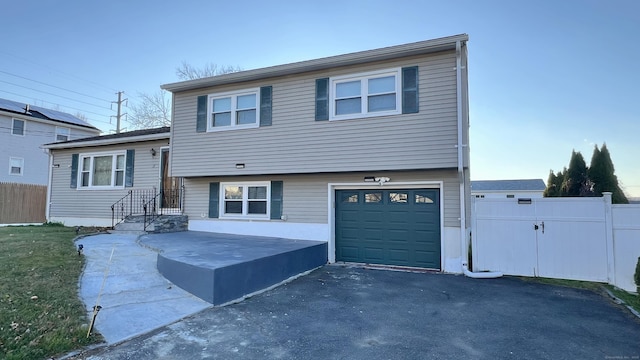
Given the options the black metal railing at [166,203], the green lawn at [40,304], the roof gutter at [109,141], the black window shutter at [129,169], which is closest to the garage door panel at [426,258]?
the green lawn at [40,304]

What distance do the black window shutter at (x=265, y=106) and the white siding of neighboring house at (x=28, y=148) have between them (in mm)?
16892

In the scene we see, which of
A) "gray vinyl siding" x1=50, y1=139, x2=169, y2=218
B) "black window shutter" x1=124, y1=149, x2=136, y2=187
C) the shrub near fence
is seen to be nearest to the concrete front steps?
"gray vinyl siding" x1=50, y1=139, x2=169, y2=218

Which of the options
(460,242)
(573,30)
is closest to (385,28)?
(573,30)

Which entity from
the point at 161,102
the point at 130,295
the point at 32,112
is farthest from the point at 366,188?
the point at 32,112

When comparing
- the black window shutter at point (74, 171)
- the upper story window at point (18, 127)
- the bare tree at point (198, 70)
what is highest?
the bare tree at point (198, 70)

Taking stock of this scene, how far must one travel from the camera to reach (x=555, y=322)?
15.2 ft

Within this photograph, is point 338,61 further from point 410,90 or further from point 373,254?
point 373,254

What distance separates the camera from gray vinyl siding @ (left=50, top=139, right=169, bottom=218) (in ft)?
39.2

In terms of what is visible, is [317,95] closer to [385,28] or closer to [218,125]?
[218,125]

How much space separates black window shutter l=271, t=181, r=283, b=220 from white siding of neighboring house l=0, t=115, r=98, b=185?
17104 mm

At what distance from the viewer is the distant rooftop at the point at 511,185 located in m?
30.0

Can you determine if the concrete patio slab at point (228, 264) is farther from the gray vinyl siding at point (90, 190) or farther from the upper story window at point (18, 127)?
the upper story window at point (18, 127)

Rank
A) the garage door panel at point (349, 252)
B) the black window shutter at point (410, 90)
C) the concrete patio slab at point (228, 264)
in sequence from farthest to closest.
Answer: the garage door panel at point (349, 252), the black window shutter at point (410, 90), the concrete patio slab at point (228, 264)

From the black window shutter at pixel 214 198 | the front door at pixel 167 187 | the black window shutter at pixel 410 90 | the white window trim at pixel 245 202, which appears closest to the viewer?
the black window shutter at pixel 410 90
